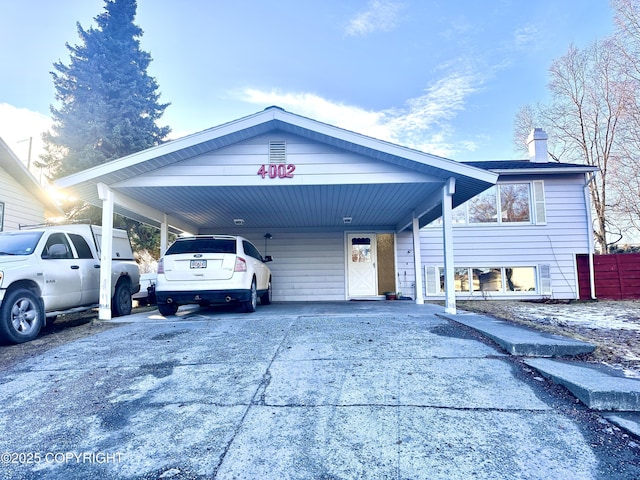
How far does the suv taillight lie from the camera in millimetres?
6339

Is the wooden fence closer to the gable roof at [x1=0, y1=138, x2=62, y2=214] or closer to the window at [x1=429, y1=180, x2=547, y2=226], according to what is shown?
the window at [x1=429, y1=180, x2=547, y2=226]

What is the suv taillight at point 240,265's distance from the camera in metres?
6.34

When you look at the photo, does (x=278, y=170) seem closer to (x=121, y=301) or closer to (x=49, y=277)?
(x=49, y=277)

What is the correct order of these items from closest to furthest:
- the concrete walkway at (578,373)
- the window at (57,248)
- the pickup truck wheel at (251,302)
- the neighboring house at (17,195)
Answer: the concrete walkway at (578,373) → the window at (57,248) → the pickup truck wheel at (251,302) → the neighboring house at (17,195)

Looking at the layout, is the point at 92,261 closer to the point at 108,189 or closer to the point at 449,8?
the point at 108,189

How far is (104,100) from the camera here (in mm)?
17469

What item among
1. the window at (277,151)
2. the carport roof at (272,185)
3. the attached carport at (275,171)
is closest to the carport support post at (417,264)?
the carport roof at (272,185)

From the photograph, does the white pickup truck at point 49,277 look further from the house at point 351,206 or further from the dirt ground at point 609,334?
the dirt ground at point 609,334

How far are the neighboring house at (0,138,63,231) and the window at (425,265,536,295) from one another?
42.9ft

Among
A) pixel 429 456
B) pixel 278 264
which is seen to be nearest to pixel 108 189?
pixel 278 264

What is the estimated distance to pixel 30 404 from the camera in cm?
271

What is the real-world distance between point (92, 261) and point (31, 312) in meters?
1.96

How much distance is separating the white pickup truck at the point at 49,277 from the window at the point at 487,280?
918 cm

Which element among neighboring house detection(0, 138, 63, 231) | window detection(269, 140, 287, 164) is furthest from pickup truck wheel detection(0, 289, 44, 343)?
neighboring house detection(0, 138, 63, 231)
